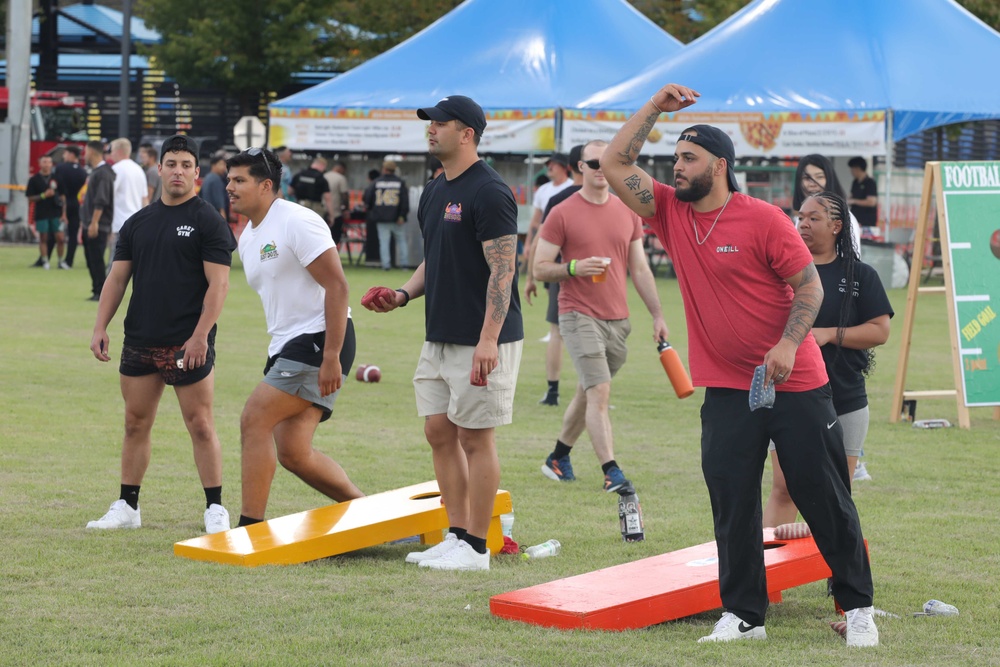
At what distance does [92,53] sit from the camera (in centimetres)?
4988

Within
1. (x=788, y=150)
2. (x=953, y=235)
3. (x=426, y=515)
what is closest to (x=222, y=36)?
(x=788, y=150)

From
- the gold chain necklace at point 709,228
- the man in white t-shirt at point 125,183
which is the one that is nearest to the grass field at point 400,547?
the gold chain necklace at point 709,228

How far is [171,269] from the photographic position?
22.0ft

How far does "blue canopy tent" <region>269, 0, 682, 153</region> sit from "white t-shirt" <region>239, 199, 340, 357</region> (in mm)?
18601

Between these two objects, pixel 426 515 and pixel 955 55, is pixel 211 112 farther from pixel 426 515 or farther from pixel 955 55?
pixel 426 515

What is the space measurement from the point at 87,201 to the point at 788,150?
11.6m

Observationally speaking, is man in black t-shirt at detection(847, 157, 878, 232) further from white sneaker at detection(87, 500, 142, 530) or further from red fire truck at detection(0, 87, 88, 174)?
red fire truck at detection(0, 87, 88, 174)

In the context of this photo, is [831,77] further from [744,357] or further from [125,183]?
[744,357]

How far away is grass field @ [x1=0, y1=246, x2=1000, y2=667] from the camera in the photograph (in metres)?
4.90

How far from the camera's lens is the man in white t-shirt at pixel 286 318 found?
6.36 m

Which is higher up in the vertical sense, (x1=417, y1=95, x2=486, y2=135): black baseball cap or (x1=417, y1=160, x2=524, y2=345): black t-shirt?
(x1=417, y1=95, x2=486, y2=135): black baseball cap

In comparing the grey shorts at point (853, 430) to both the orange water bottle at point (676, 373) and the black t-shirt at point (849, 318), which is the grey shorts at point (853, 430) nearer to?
the black t-shirt at point (849, 318)

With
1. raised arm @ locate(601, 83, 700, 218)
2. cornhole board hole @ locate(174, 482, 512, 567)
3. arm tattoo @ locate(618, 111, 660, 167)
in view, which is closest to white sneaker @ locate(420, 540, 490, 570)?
cornhole board hole @ locate(174, 482, 512, 567)

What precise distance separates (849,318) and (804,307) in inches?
47.4
